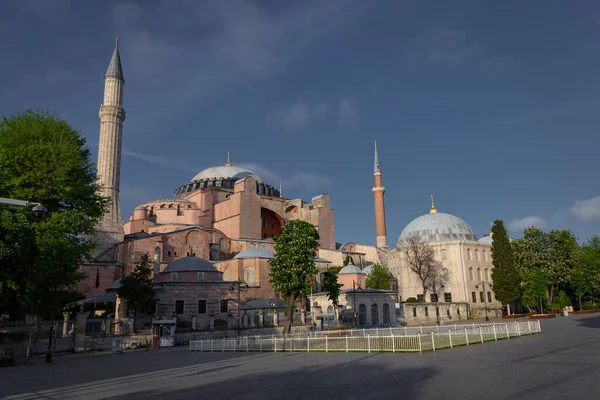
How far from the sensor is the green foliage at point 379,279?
158 ft

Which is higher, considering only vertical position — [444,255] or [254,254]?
[444,255]

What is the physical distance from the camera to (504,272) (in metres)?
44.2

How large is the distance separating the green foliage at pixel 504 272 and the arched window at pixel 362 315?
16582 millimetres

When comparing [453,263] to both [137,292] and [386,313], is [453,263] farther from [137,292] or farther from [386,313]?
[137,292]

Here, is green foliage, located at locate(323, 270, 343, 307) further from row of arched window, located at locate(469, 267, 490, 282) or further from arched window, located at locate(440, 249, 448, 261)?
row of arched window, located at locate(469, 267, 490, 282)

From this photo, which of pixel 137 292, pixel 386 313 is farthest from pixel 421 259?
pixel 137 292

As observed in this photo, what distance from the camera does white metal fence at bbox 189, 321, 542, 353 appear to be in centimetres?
1521

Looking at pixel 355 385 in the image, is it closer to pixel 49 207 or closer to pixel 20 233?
pixel 20 233

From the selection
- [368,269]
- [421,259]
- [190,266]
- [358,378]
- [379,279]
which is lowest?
[358,378]

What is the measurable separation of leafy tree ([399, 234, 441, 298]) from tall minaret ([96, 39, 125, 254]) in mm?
31710

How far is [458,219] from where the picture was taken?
55.3 m

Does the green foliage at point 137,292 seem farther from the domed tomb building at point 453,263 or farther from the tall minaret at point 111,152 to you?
the domed tomb building at point 453,263

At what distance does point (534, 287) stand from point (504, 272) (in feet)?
9.91

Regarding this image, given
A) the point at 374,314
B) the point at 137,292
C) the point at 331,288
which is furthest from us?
the point at 331,288
